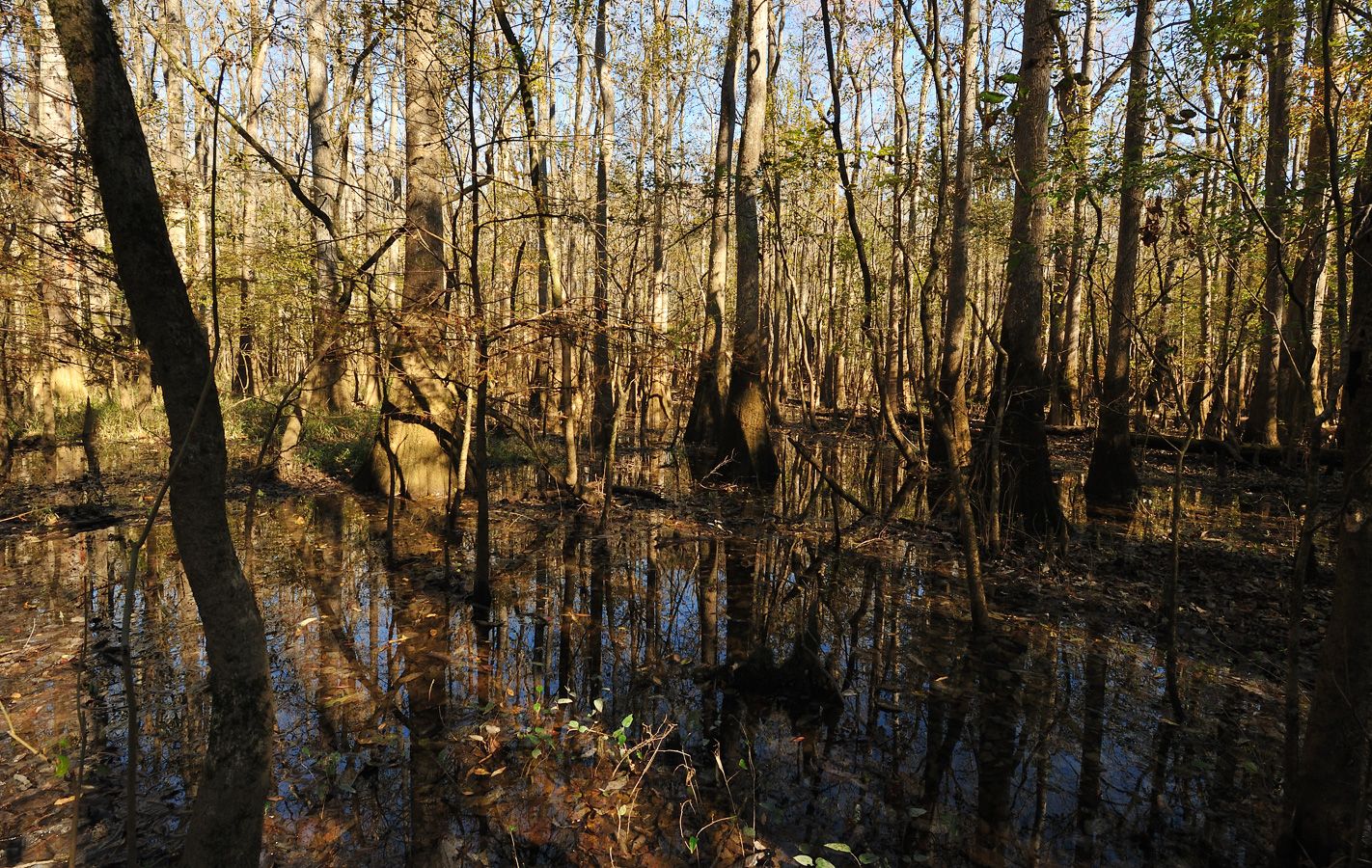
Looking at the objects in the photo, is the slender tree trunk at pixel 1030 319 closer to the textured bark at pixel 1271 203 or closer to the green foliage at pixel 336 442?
the textured bark at pixel 1271 203

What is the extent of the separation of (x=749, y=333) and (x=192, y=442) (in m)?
10.6

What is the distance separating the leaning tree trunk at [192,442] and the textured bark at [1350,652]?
4234mm

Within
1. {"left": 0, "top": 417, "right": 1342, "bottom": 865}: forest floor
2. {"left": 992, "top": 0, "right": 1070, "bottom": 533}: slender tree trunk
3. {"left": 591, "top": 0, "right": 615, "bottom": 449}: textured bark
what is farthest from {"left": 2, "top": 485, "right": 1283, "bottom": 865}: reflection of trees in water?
{"left": 591, "top": 0, "right": 615, "bottom": 449}: textured bark

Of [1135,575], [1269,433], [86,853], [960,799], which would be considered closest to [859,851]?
[960,799]

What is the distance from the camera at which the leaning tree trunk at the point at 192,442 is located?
239 cm

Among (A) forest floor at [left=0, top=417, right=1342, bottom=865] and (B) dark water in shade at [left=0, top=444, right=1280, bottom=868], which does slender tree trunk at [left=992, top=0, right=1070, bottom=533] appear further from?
(B) dark water in shade at [left=0, top=444, right=1280, bottom=868]

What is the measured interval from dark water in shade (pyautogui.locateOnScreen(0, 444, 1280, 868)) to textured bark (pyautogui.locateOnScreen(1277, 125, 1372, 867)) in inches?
24.6

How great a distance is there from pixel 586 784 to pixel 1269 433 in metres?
16.3

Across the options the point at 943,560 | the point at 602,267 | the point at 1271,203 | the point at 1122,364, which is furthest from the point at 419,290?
the point at 1271,203

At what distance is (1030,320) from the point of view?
7887mm

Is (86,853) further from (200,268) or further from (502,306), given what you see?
(200,268)

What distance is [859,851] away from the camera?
333cm

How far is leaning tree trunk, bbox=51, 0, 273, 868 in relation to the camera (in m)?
2.39

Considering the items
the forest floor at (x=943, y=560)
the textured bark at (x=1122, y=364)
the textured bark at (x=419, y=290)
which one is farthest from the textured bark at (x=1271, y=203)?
the textured bark at (x=419, y=290)
